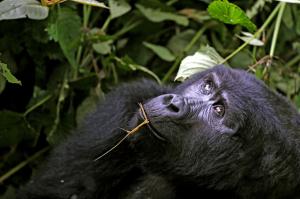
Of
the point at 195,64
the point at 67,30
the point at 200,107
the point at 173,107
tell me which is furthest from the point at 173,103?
the point at 67,30

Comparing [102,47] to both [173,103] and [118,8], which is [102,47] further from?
[173,103]

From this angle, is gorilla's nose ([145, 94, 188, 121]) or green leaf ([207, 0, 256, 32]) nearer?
gorilla's nose ([145, 94, 188, 121])

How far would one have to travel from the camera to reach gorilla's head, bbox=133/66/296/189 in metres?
1.98

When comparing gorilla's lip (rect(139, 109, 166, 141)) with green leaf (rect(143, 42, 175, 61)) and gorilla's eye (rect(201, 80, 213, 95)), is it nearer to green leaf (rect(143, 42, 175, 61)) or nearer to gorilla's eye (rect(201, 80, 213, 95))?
gorilla's eye (rect(201, 80, 213, 95))

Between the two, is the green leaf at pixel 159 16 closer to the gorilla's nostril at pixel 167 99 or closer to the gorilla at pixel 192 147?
the gorilla at pixel 192 147

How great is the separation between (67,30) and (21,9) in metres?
0.52

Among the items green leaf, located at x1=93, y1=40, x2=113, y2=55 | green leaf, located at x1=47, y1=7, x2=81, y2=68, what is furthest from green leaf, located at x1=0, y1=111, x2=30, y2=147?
green leaf, located at x1=93, y1=40, x2=113, y2=55

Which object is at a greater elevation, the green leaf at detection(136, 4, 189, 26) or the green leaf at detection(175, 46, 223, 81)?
the green leaf at detection(175, 46, 223, 81)

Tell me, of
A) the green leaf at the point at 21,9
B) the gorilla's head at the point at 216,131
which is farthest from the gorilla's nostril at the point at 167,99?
the green leaf at the point at 21,9

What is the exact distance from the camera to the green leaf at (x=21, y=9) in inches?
77.2

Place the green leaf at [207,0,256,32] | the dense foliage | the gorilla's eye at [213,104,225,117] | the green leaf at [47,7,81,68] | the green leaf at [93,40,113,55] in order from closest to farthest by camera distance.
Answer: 1. the gorilla's eye at [213,104,225,117]
2. the green leaf at [207,0,256,32]
3. the green leaf at [47,7,81,68]
4. the dense foliage
5. the green leaf at [93,40,113,55]

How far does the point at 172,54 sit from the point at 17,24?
2.08ft

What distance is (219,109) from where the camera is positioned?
2.05 m

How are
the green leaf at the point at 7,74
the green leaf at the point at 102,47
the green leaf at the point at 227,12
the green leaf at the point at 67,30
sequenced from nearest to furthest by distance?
the green leaf at the point at 7,74
the green leaf at the point at 227,12
the green leaf at the point at 67,30
the green leaf at the point at 102,47
